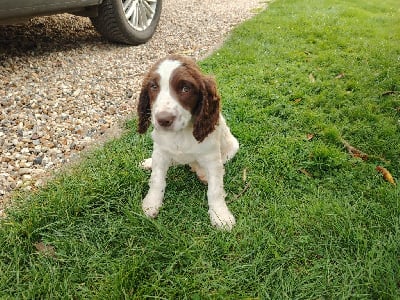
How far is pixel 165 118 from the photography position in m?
2.36

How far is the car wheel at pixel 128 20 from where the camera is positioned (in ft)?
17.9

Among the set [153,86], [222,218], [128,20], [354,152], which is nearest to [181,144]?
[153,86]

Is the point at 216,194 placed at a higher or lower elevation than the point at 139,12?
lower

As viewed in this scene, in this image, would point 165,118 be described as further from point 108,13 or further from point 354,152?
point 108,13

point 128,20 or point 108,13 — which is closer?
point 108,13

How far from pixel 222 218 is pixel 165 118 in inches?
36.3

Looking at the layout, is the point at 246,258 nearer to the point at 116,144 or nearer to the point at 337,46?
the point at 116,144

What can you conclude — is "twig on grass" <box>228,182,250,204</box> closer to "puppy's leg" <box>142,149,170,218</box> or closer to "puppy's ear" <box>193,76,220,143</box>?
"puppy's leg" <box>142,149,170,218</box>

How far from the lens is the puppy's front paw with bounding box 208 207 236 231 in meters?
2.74

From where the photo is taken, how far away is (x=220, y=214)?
281 centimetres

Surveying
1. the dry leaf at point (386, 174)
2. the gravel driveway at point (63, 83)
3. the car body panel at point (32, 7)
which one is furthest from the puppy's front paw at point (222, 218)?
the car body panel at point (32, 7)

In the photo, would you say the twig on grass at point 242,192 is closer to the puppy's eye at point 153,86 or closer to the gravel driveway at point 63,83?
the puppy's eye at point 153,86

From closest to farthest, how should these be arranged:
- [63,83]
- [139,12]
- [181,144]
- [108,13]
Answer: [181,144] < [63,83] < [108,13] < [139,12]

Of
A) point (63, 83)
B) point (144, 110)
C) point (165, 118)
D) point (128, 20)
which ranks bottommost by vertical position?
point (63, 83)
